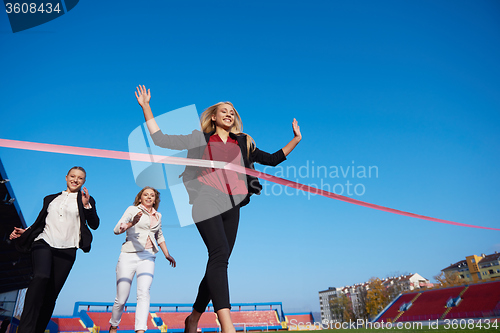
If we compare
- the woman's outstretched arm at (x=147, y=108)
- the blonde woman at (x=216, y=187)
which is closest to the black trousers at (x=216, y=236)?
the blonde woman at (x=216, y=187)

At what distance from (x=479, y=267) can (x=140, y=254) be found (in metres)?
96.3

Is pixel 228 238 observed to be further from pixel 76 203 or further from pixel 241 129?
pixel 76 203

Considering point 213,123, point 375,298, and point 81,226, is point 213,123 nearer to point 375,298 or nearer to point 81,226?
point 81,226

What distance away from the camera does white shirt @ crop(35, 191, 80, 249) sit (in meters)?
3.17

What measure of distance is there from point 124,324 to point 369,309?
57.8 metres

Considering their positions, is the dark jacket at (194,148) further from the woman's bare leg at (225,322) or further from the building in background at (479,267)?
the building in background at (479,267)

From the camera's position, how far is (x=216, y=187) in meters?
2.37

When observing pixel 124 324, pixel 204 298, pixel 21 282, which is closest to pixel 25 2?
pixel 204 298

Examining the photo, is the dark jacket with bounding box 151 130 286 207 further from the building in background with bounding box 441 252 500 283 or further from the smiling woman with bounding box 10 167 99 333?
the building in background with bounding box 441 252 500 283

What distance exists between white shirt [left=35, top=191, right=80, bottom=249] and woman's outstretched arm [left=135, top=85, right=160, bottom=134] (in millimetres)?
1749

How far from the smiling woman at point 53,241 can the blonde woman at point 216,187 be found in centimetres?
145

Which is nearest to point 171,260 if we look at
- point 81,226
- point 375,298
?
point 81,226

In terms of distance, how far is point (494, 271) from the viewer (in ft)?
239

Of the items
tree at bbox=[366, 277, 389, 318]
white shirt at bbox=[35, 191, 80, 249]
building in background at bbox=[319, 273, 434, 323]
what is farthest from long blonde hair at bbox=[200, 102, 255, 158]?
tree at bbox=[366, 277, 389, 318]
